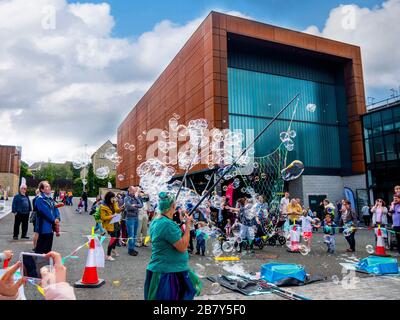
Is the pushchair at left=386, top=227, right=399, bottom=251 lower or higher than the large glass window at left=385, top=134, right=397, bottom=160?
lower

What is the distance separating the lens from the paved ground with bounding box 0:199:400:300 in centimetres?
511

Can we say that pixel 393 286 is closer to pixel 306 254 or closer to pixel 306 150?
pixel 306 254

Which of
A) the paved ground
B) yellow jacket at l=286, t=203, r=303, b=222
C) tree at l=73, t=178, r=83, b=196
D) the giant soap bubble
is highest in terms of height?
tree at l=73, t=178, r=83, b=196

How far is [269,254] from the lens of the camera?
30.4 feet

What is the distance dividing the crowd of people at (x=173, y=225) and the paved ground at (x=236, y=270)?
55 cm

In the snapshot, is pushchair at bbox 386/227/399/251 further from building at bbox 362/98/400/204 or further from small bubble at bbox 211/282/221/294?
building at bbox 362/98/400/204

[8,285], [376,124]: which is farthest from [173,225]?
[376,124]

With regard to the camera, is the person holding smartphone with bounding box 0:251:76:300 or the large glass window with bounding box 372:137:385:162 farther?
the large glass window with bounding box 372:137:385:162

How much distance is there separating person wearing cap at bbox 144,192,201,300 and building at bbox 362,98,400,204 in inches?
887

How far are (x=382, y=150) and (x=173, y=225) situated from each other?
23.9 meters

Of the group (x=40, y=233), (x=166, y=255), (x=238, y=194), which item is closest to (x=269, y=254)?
(x=40, y=233)

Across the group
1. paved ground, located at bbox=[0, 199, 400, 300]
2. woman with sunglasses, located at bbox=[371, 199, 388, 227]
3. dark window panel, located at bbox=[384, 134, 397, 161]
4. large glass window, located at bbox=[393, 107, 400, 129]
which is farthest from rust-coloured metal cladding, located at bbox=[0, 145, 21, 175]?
woman with sunglasses, located at bbox=[371, 199, 388, 227]

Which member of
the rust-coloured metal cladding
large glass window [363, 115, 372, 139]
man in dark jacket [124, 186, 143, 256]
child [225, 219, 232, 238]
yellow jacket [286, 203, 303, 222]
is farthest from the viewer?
the rust-coloured metal cladding
